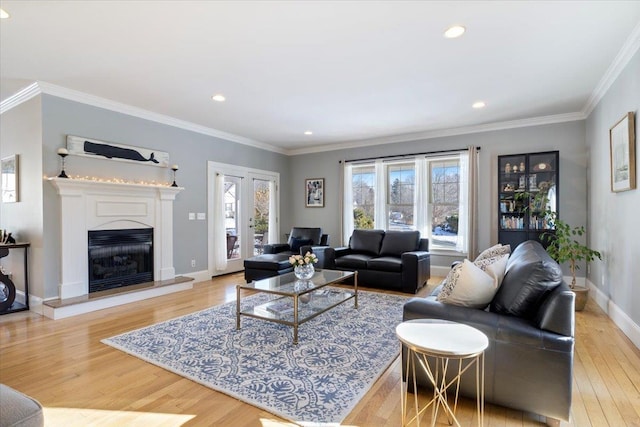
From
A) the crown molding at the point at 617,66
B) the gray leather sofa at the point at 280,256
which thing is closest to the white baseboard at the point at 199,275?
the gray leather sofa at the point at 280,256

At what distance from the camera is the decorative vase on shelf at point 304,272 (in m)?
3.65

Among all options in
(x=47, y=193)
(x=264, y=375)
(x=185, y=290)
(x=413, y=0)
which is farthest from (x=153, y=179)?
(x=413, y=0)

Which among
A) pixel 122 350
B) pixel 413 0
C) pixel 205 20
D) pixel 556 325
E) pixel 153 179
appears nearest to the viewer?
pixel 556 325

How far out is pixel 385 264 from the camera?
479cm

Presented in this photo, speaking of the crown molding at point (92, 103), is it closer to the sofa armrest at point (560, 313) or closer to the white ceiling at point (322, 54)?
the white ceiling at point (322, 54)

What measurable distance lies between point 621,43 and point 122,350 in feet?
16.7

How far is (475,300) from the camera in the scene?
2.06m

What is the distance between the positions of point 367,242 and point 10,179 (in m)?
5.18

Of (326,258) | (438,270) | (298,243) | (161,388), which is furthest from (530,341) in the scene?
(298,243)

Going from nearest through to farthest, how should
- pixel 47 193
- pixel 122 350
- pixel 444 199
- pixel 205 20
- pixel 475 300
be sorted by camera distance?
pixel 475 300, pixel 205 20, pixel 122 350, pixel 47 193, pixel 444 199

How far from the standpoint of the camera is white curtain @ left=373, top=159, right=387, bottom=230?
644 centimetres

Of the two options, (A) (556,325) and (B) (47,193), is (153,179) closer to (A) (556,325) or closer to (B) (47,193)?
(B) (47,193)

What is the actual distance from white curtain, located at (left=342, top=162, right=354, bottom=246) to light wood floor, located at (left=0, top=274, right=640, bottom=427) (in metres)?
4.14

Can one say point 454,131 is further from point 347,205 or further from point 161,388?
point 161,388
